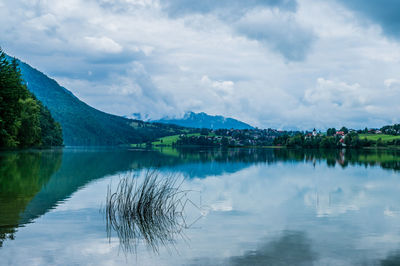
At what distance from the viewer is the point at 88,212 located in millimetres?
18719

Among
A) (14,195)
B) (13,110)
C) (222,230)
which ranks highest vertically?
(13,110)

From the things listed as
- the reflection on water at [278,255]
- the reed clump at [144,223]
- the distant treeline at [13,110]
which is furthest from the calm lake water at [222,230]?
the distant treeline at [13,110]

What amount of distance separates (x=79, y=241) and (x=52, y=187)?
15.7 m

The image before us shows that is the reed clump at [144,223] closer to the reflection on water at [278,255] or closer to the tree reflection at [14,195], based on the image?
the reflection on water at [278,255]

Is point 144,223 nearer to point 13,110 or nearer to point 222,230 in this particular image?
point 222,230

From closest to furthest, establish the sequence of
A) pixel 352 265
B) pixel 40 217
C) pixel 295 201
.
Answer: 1. pixel 352 265
2. pixel 40 217
3. pixel 295 201

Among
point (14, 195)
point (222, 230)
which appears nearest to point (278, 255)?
point (222, 230)

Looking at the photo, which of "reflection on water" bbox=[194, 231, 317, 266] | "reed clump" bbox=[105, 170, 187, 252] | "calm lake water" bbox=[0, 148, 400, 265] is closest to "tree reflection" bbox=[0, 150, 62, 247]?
"calm lake water" bbox=[0, 148, 400, 265]

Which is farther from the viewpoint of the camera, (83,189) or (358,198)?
(83,189)

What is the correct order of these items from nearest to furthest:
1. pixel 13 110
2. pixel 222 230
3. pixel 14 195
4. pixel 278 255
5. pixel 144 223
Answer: pixel 278 255, pixel 222 230, pixel 144 223, pixel 14 195, pixel 13 110

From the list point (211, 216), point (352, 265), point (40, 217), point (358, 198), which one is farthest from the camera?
point (358, 198)

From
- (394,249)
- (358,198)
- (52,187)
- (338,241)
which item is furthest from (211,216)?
(52,187)

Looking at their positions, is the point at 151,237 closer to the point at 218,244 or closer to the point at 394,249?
the point at 218,244

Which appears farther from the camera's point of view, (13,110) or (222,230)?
(13,110)
